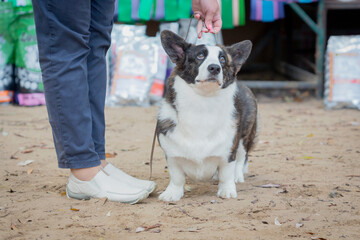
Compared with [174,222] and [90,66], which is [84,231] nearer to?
[174,222]

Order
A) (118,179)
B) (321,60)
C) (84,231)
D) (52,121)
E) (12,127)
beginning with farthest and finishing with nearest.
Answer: (321,60), (12,127), (118,179), (52,121), (84,231)

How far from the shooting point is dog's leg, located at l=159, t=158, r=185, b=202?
8.37ft

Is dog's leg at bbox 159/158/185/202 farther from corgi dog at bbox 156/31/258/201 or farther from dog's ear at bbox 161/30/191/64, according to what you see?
dog's ear at bbox 161/30/191/64

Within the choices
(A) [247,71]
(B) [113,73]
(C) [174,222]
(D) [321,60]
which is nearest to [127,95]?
(B) [113,73]

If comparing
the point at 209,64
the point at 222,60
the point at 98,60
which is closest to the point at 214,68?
the point at 209,64

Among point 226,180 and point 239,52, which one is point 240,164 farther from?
point 239,52

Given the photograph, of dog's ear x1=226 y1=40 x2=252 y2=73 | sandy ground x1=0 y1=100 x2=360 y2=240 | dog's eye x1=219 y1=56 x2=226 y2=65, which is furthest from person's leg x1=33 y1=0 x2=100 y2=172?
dog's ear x1=226 y1=40 x2=252 y2=73

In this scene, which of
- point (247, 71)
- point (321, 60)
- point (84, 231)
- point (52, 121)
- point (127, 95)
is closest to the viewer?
point (84, 231)

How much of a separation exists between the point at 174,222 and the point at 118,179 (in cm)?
47

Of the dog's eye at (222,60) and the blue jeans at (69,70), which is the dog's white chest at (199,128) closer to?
the dog's eye at (222,60)

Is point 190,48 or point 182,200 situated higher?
point 190,48

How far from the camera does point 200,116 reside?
8.17 feet

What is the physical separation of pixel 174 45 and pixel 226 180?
769 millimetres

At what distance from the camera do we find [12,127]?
453 cm
